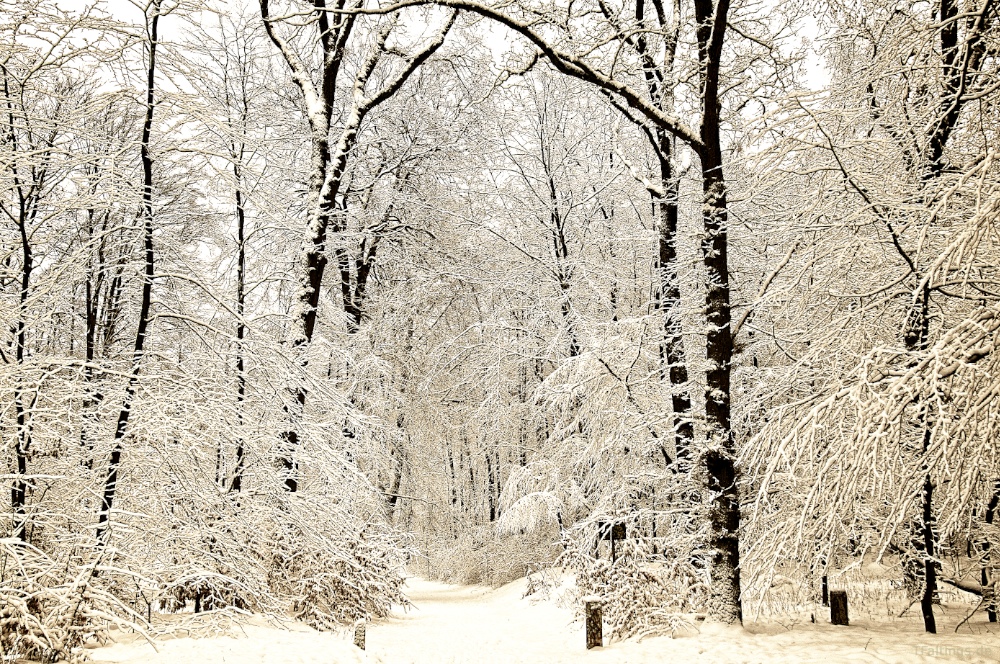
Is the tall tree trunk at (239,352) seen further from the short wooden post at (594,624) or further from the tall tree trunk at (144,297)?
the short wooden post at (594,624)

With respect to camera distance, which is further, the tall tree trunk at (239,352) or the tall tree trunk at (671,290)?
the tall tree trunk at (671,290)

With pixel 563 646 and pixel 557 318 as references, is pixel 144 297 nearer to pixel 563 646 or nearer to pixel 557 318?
pixel 563 646

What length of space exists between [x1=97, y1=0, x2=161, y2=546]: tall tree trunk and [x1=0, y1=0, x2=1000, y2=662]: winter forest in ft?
0.13

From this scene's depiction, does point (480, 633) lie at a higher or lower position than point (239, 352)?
lower

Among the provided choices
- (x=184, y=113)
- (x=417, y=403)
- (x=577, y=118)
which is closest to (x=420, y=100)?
(x=577, y=118)

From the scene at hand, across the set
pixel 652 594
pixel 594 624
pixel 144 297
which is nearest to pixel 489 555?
pixel 594 624

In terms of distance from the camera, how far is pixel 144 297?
6719 mm

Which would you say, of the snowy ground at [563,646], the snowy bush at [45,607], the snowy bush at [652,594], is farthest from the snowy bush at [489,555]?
the snowy bush at [45,607]

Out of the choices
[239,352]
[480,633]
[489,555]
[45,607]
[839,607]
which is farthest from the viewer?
[489,555]

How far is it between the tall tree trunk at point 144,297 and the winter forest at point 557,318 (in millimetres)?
39

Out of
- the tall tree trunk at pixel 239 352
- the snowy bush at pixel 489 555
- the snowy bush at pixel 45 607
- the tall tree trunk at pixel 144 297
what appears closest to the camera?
the snowy bush at pixel 45 607

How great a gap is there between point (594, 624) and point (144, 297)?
625 cm

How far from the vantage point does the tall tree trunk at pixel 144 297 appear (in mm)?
6145

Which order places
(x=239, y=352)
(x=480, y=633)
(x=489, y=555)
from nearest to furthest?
1. (x=239, y=352)
2. (x=480, y=633)
3. (x=489, y=555)
